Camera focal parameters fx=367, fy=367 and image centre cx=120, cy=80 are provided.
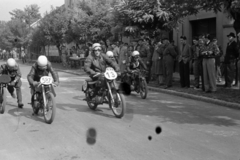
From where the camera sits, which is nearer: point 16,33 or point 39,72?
point 39,72

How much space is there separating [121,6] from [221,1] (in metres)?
6.72

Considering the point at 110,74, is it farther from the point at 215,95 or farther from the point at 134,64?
the point at 215,95

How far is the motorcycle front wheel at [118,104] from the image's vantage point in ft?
25.4

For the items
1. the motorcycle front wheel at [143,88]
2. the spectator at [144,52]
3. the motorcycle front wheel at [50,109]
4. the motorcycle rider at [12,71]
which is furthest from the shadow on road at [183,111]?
the spectator at [144,52]

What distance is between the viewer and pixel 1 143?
6.15m

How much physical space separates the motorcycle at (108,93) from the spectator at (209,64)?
4.24 m

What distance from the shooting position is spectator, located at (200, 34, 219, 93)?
11344 mm

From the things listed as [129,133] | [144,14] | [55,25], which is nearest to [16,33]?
[55,25]

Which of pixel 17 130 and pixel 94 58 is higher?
pixel 94 58

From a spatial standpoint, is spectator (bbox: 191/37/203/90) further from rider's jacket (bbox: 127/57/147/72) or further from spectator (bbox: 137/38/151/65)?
spectator (bbox: 137/38/151/65)

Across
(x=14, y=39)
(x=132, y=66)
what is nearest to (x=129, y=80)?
(x=132, y=66)

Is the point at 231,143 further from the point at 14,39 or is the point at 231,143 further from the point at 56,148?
the point at 14,39

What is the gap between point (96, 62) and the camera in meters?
8.73

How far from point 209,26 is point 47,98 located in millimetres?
12579
